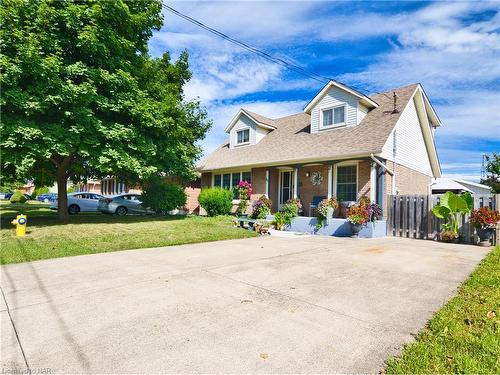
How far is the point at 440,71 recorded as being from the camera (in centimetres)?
1492

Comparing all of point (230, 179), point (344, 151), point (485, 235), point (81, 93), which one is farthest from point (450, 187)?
point (81, 93)

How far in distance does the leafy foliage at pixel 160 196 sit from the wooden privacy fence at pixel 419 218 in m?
12.3

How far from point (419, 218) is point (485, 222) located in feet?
7.59

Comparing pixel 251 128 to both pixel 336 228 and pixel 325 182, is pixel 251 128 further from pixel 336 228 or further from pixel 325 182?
pixel 336 228

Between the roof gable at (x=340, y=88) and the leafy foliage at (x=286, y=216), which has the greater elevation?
the roof gable at (x=340, y=88)

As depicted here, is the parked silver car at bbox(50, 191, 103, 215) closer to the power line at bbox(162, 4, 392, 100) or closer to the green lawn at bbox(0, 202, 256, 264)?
the green lawn at bbox(0, 202, 256, 264)

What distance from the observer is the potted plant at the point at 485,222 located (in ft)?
33.9

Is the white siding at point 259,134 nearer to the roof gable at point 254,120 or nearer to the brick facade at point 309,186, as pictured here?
the roof gable at point 254,120

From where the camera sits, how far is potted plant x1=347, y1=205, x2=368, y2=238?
12.2 metres

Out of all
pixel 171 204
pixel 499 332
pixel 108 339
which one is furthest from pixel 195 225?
pixel 499 332

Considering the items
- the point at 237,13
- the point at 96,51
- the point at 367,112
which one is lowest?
the point at 367,112

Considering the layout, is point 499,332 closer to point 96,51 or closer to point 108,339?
point 108,339

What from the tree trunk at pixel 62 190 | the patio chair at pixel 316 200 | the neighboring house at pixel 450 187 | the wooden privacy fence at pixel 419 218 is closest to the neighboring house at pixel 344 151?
the patio chair at pixel 316 200

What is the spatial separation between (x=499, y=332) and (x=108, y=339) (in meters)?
4.31
